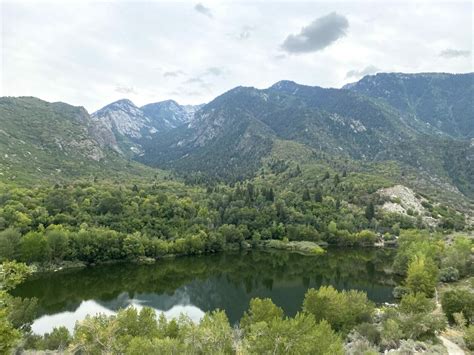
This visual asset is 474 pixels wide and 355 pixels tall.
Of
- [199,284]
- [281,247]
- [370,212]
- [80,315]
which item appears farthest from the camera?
[370,212]

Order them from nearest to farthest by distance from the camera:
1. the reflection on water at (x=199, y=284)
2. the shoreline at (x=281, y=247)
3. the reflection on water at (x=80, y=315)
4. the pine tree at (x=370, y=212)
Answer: the reflection on water at (x=80, y=315) → the reflection on water at (x=199, y=284) → the shoreline at (x=281, y=247) → the pine tree at (x=370, y=212)

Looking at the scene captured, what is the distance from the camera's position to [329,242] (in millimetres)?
168375

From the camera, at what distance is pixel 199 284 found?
106 m

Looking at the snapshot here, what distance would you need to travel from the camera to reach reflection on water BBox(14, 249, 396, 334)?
3361 inches

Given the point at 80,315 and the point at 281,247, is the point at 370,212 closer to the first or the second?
the point at 281,247

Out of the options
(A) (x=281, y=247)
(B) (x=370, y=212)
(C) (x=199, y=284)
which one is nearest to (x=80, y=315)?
(C) (x=199, y=284)

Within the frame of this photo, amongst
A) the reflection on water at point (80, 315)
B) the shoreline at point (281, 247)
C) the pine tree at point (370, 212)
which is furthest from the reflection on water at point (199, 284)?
the pine tree at point (370, 212)

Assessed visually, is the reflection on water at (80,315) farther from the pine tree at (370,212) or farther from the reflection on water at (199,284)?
the pine tree at (370,212)

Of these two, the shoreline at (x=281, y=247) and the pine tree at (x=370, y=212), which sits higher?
the pine tree at (x=370, y=212)

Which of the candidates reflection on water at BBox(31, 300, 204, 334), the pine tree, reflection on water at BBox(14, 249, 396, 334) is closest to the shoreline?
reflection on water at BBox(14, 249, 396, 334)

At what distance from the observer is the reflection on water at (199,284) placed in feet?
280

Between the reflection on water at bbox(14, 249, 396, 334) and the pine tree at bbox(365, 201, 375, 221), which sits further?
the pine tree at bbox(365, 201, 375, 221)

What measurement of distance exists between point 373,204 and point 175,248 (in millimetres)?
108381

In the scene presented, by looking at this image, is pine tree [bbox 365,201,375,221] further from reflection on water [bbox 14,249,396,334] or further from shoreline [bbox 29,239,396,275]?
reflection on water [bbox 14,249,396,334]
